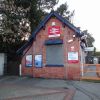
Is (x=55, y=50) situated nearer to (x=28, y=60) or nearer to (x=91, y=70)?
(x=28, y=60)

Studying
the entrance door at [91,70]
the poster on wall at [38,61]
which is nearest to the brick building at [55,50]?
the poster on wall at [38,61]

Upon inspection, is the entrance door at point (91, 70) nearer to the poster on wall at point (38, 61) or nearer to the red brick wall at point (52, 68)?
the red brick wall at point (52, 68)

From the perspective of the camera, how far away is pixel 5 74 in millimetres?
28281

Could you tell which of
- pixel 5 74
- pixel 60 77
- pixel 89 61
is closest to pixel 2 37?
pixel 5 74

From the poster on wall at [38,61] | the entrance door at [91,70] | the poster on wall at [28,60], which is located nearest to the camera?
the entrance door at [91,70]

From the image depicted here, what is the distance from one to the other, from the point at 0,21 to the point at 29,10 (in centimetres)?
377

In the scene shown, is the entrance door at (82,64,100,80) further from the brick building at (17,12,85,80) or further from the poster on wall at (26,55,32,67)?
the poster on wall at (26,55,32,67)

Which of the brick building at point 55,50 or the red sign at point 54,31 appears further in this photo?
the red sign at point 54,31

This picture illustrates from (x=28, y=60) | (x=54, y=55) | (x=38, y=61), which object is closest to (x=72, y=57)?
(x=54, y=55)

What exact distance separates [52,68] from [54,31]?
3.40 m

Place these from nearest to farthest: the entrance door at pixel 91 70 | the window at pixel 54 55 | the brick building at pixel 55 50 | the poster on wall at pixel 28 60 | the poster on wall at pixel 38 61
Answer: the entrance door at pixel 91 70, the brick building at pixel 55 50, the window at pixel 54 55, the poster on wall at pixel 38 61, the poster on wall at pixel 28 60

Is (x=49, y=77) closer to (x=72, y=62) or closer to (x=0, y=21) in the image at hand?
(x=72, y=62)

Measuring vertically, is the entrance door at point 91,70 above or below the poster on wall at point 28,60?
below

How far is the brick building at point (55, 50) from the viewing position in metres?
23.5
